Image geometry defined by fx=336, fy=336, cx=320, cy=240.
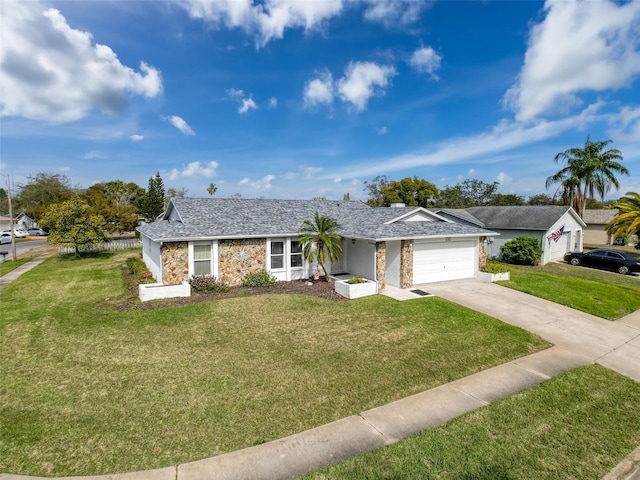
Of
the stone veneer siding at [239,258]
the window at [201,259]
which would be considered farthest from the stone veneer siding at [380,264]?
the window at [201,259]

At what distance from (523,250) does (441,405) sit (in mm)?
21470

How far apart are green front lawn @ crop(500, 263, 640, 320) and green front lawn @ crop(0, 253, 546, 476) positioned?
522 centimetres

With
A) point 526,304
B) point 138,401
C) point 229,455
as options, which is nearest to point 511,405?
point 229,455

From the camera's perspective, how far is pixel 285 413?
6.20 meters

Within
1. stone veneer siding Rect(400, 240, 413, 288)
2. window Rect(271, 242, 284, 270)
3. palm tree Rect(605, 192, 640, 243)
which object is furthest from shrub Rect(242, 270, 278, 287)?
palm tree Rect(605, 192, 640, 243)

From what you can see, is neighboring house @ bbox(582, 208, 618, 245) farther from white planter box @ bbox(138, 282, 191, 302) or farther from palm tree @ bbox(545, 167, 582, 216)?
white planter box @ bbox(138, 282, 191, 302)

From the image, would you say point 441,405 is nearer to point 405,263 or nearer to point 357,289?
point 357,289

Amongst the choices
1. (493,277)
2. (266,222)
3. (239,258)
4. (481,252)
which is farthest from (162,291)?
(481,252)

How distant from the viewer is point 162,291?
1338 cm

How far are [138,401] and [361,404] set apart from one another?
4357 mm

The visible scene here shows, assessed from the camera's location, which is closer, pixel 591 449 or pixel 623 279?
pixel 591 449

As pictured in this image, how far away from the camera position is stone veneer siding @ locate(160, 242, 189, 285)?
566 inches

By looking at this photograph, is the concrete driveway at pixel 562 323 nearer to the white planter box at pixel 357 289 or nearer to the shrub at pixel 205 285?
the white planter box at pixel 357 289

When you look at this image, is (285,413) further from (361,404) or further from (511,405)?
(511,405)
